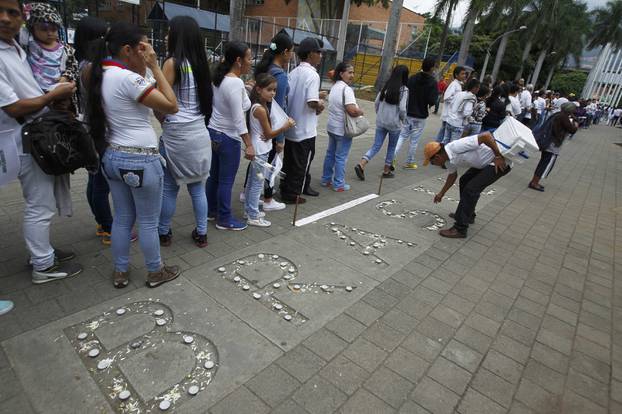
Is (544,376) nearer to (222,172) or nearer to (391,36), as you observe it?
(222,172)

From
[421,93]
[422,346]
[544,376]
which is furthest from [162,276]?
[421,93]

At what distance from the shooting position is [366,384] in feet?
7.29

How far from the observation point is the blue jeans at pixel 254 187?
390 cm

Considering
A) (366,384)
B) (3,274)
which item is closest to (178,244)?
(3,274)

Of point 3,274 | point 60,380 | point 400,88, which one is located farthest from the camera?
point 400,88

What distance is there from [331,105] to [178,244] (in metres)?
2.90

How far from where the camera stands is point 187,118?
2951 millimetres

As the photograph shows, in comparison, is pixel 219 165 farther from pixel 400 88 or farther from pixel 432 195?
pixel 432 195

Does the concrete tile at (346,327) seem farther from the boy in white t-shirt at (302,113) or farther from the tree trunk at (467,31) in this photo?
the tree trunk at (467,31)

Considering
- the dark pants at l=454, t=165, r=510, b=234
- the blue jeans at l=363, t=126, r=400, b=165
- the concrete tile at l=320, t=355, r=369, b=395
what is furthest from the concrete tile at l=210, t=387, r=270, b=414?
the blue jeans at l=363, t=126, r=400, b=165

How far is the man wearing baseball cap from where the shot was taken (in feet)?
13.5

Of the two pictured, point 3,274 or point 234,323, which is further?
point 3,274

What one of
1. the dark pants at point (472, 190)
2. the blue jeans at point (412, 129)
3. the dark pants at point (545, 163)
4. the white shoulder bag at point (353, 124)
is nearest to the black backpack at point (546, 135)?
the dark pants at point (545, 163)

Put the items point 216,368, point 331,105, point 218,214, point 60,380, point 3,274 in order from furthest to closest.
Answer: point 331,105 → point 218,214 → point 3,274 → point 216,368 → point 60,380
